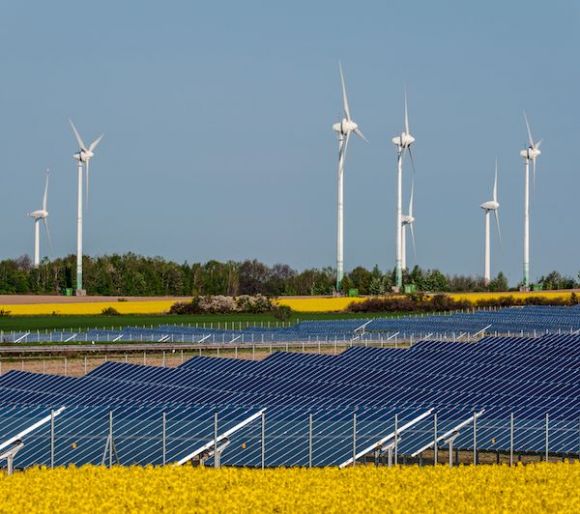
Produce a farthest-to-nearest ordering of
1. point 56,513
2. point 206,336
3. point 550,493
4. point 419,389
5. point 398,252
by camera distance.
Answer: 1. point 398,252
2. point 206,336
3. point 419,389
4. point 550,493
5. point 56,513

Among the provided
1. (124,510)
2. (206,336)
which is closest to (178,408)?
(124,510)

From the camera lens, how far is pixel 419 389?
57969mm

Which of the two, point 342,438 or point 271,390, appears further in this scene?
point 271,390

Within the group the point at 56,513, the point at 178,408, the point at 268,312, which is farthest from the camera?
the point at 268,312

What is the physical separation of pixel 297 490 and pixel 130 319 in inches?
4622

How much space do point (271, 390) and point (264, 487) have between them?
32.2 metres

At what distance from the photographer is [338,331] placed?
115250mm

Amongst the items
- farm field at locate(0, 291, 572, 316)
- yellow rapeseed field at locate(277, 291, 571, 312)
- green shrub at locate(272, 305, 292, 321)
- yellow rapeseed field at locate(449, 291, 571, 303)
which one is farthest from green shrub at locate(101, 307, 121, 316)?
yellow rapeseed field at locate(449, 291, 571, 303)

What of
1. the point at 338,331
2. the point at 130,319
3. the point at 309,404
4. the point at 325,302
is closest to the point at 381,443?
the point at 309,404

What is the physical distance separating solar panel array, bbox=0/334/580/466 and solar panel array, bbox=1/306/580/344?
29777 mm

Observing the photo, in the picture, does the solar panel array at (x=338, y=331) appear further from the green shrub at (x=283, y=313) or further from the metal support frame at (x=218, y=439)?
the metal support frame at (x=218, y=439)

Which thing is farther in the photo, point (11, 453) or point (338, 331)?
point (338, 331)

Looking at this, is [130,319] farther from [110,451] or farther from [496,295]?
[110,451]

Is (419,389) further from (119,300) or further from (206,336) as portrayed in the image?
(119,300)
